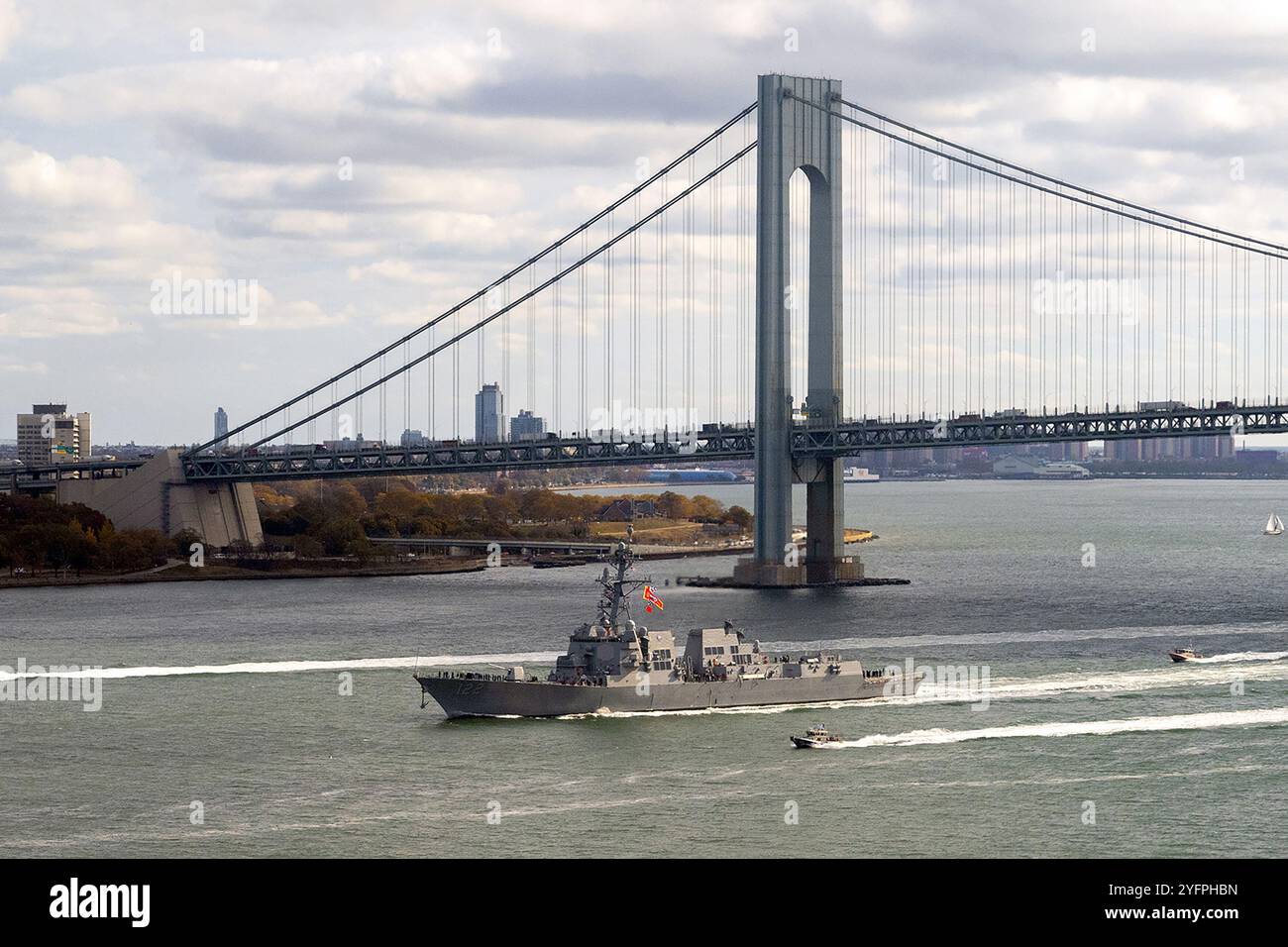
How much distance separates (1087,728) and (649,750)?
38.3ft

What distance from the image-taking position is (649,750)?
150ft

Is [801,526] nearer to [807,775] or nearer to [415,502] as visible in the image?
[415,502]

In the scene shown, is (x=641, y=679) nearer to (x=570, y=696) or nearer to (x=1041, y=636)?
(x=570, y=696)

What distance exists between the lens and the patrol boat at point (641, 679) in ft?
167

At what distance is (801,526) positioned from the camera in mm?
174500

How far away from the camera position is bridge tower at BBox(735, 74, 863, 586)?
100 metres
